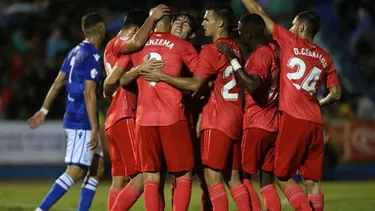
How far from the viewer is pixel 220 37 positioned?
32.8 feet

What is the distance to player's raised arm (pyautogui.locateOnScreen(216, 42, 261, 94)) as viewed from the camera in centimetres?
958

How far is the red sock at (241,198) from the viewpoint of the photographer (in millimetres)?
9852

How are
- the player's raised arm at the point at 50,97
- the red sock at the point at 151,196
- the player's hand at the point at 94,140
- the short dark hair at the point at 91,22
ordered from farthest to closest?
the player's raised arm at the point at 50,97 → the short dark hair at the point at 91,22 → the player's hand at the point at 94,140 → the red sock at the point at 151,196

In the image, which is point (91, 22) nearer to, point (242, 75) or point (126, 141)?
point (126, 141)

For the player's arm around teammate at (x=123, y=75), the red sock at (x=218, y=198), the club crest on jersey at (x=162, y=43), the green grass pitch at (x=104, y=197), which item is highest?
Answer: the club crest on jersey at (x=162, y=43)

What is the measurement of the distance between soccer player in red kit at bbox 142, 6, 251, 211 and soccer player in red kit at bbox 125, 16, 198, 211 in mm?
166

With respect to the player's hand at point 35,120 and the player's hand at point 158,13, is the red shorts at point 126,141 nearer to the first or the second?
the player's hand at point 158,13

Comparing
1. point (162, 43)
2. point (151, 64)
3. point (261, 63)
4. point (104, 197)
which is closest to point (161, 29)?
point (162, 43)

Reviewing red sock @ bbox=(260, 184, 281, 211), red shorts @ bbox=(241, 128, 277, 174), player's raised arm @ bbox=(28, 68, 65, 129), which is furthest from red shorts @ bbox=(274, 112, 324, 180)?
player's raised arm @ bbox=(28, 68, 65, 129)

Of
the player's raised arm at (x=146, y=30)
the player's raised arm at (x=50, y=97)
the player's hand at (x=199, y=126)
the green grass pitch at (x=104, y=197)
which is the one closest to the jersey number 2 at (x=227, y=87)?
the player's hand at (x=199, y=126)

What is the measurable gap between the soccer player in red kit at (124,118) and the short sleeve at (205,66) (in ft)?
1.44

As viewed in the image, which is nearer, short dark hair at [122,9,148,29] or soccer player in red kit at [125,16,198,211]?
soccer player in red kit at [125,16,198,211]

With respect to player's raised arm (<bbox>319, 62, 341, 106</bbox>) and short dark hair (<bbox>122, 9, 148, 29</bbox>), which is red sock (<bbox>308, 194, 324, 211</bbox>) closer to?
player's raised arm (<bbox>319, 62, 341, 106</bbox>)

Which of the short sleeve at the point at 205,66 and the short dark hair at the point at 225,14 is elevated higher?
the short dark hair at the point at 225,14
